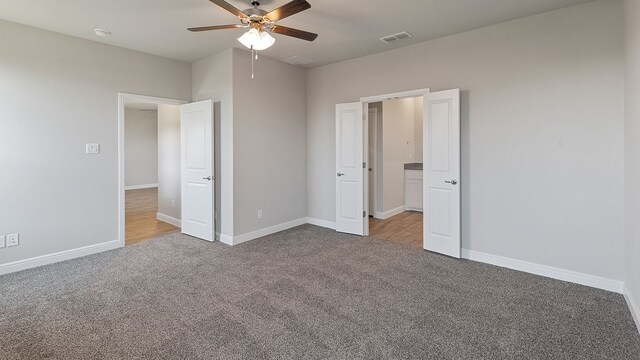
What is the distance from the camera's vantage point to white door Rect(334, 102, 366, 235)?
4848 mm

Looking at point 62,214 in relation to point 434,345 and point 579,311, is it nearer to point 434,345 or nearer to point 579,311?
point 434,345

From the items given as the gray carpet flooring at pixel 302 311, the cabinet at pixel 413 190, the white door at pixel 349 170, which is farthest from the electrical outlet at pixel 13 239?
the cabinet at pixel 413 190

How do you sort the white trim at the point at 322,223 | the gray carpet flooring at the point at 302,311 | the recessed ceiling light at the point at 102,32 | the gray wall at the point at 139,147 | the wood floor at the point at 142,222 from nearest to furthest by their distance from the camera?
1. the gray carpet flooring at the point at 302,311
2. the recessed ceiling light at the point at 102,32
3. the wood floor at the point at 142,222
4. the white trim at the point at 322,223
5. the gray wall at the point at 139,147

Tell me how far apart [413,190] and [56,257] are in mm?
6232

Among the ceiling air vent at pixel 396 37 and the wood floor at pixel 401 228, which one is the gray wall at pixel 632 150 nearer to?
the ceiling air vent at pixel 396 37

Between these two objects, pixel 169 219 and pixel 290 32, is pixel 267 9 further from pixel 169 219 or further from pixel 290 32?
pixel 169 219

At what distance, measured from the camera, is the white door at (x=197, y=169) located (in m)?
4.55

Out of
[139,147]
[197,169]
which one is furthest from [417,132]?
[139,147]

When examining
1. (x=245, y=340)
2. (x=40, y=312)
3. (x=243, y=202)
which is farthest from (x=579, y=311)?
(x=40, y=312)

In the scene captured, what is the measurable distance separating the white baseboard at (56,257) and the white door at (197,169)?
3.44 feet

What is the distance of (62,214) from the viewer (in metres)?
3.83

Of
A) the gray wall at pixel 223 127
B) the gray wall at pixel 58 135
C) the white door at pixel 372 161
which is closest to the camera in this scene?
the gray wall at pixel 58 135

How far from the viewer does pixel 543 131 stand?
331 cm

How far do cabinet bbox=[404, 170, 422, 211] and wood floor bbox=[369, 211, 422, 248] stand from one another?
28 centimetres
